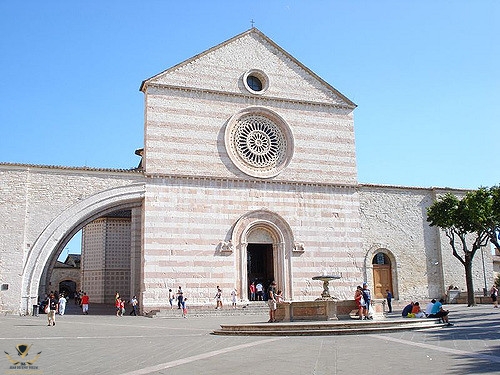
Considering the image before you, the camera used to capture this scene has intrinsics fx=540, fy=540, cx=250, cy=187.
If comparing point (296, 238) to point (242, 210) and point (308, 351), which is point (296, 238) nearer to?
point (242, 210)

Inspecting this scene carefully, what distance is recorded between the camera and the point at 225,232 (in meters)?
28.2

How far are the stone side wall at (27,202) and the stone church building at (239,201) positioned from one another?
1.9 inches

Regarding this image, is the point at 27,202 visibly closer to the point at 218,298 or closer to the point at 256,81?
the point at 218,298

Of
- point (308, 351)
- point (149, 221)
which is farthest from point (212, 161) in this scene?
point (308, 351)

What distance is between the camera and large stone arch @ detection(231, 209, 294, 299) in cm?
2820

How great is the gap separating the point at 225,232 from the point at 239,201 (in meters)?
1.87

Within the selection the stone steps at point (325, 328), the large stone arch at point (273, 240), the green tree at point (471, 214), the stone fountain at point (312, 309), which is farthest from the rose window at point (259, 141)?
the stone steps at point (325, 328)

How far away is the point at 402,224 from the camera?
107 ft

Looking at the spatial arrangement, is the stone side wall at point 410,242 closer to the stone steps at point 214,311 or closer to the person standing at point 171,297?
the stone steps at point 214,311

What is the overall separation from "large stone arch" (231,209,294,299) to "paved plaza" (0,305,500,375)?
10683 mm

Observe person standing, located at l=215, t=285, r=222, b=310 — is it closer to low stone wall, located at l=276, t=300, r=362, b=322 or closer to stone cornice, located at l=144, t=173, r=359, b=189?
stone cornice, located at l=144, t=173, r=359, b=189

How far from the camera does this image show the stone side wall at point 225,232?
1055 inches

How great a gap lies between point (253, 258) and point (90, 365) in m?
20.9

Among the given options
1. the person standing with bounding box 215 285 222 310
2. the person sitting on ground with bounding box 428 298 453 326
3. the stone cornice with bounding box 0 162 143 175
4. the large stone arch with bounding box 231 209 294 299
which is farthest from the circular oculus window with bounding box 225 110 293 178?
the person sitting on ground with bounding box 428 298 453 326
